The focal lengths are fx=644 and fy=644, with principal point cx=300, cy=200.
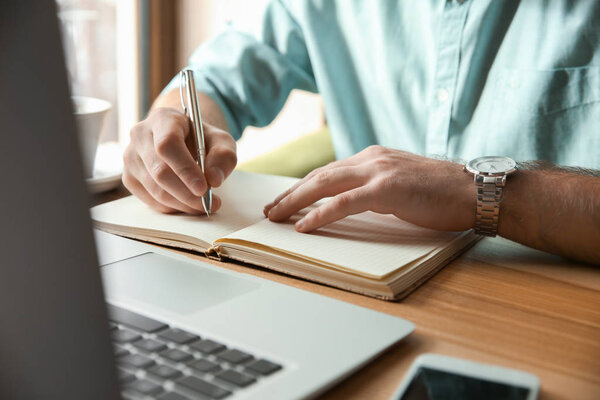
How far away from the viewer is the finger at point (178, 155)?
0.79 m

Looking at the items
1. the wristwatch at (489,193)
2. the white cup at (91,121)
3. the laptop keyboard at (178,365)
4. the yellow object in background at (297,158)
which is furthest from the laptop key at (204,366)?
the yellow object in background at (297,158)

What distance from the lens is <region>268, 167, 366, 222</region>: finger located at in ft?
2.60

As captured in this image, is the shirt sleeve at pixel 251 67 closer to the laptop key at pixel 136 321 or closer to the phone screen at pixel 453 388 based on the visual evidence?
the laptop key at pixel 136 321

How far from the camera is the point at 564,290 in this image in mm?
661

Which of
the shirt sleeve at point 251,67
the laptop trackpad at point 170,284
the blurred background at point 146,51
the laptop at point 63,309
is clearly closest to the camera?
the laptop at point 63,309

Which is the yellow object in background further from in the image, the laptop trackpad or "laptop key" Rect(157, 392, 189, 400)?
"laptop key" Rect(157, 392, 189, 400)

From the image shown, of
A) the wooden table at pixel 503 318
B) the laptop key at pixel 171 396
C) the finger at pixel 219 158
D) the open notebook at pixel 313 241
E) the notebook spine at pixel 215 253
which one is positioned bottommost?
the wooden table at pixel 503 318

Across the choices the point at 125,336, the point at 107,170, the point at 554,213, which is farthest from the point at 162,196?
the point at 554,213

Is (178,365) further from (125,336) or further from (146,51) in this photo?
(146,51)

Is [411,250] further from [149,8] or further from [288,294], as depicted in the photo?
[149,8]

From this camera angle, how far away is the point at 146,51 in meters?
2.87

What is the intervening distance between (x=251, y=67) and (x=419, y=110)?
381 millimetres

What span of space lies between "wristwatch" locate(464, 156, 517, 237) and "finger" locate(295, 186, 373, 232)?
135 millimetres

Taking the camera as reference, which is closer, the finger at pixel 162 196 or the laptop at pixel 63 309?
the laptop at pixel 63 309
